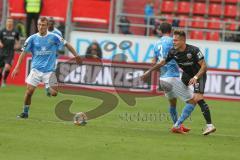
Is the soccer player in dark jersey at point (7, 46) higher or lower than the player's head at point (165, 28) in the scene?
lower

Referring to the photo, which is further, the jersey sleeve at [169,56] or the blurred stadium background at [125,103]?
the jersey sleeve at [169,56]

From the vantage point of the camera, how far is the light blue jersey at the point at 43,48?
54.2 ft

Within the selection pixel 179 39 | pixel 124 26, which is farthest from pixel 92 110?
pixel 124 26

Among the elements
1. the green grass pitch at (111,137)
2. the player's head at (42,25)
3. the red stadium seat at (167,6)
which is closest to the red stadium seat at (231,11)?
the red stadium seat at (167,6)

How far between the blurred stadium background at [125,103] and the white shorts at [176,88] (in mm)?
751

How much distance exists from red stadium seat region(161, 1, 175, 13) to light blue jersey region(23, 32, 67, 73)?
655 inches

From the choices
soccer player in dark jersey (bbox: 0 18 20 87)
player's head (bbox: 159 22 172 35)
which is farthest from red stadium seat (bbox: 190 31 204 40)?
player's head (bbox: 159 22 172 35)

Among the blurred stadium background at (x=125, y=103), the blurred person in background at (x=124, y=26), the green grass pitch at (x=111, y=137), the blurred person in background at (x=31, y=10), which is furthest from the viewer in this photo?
the blurred person in background at (x=124, y=26)

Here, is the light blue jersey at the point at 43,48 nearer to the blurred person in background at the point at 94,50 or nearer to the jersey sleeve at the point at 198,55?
the jersey sleeve at the point at 198,55

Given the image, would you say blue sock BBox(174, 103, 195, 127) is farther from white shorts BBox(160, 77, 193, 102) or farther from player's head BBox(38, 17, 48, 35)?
player's head BBox(38, 17, 48, 35)

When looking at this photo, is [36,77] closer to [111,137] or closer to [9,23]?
[111,137]

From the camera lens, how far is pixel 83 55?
91.7ft

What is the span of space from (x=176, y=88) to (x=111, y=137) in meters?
2.38

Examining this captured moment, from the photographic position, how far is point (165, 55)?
15.4 meters
